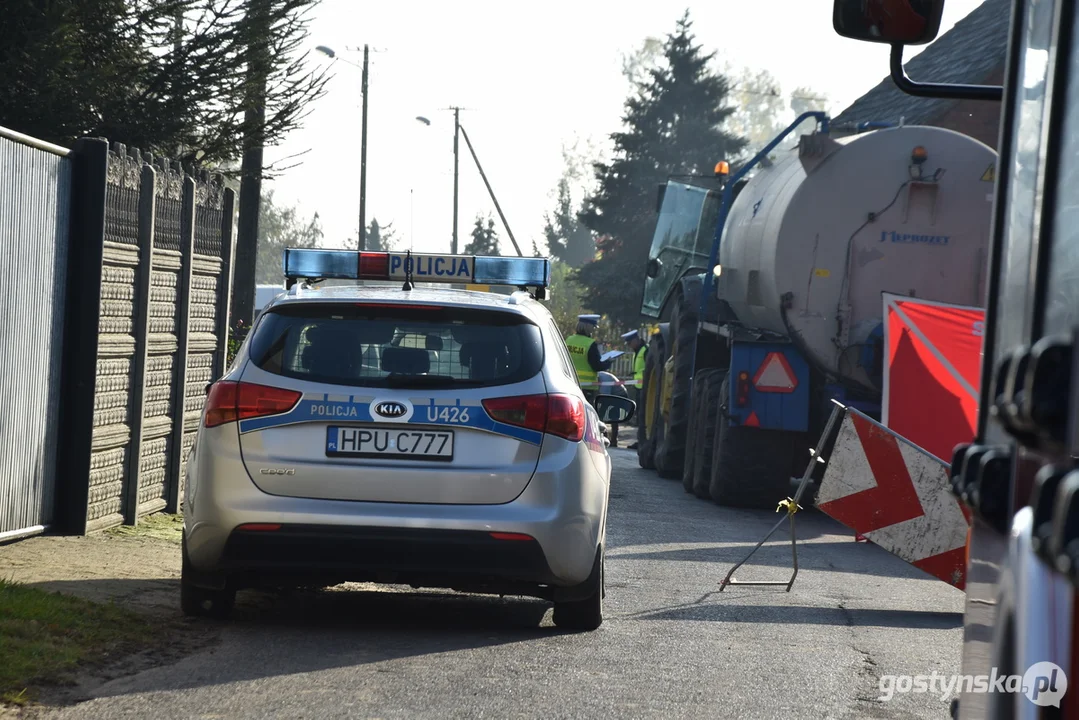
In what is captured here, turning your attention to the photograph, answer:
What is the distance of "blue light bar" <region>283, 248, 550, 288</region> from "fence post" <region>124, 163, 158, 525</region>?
174 centimetres

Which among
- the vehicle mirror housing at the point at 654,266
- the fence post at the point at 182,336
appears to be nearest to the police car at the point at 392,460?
the fence post at the point at 182,336

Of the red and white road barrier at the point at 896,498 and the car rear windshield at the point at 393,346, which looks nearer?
the car rear windshield at the point at 393,346

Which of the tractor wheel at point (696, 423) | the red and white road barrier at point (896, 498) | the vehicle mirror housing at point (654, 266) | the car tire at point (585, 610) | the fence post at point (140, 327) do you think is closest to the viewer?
the car tire at point (585, 610)

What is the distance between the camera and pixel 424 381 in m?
6.77

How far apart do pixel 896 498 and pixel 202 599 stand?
140 inches

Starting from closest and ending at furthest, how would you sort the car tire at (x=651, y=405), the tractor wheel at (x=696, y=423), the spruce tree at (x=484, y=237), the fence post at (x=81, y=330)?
1. the fence post at (x=81, y=330)
2. the tractor wheel at (x=696, y=423)
3. the car tire at (x=651, y=405)
4. the spruce tree at (x=484, y=237)

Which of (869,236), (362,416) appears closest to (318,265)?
(362,416)

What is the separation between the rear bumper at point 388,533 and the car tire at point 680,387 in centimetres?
1017

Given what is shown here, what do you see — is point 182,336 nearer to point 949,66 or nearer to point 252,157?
point 252,157

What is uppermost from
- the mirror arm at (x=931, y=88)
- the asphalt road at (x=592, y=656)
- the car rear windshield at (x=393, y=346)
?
the mirror arm at (x=931, y=88)

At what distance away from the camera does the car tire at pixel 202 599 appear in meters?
6.87

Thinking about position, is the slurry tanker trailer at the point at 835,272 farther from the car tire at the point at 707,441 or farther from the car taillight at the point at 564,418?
the car taillight at the point at 564,418

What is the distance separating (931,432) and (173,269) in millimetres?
5309

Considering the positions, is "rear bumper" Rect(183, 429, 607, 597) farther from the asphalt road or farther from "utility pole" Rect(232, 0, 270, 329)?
"utility pole" Rect(232, 0, 270, 329)
